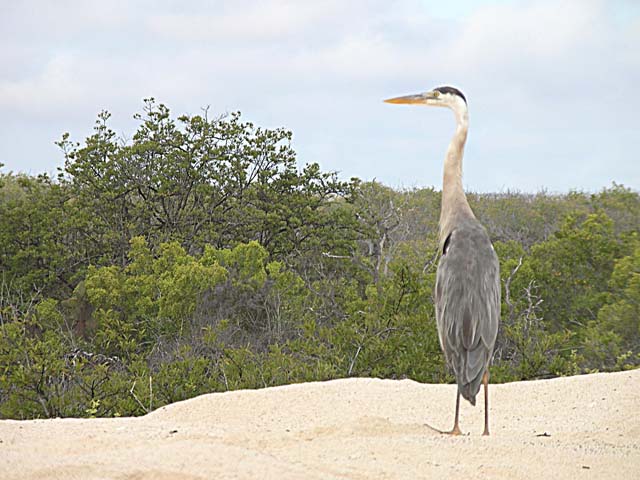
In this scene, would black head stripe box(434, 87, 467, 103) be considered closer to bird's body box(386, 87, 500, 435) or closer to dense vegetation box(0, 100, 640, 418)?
bird's body box(386, 87, 500, 435)

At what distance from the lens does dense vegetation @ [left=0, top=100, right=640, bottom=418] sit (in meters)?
8.44

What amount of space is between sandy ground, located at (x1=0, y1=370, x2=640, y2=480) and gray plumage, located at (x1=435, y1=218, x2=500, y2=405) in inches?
18.3

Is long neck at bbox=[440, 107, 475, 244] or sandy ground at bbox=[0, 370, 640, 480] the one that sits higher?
long neck at bbox=[440, 107, 475, 244]

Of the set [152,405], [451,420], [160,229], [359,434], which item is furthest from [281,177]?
[359,434]

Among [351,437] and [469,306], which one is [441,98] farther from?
[351,437]

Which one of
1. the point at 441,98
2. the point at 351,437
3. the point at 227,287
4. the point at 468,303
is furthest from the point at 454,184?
the point at 227,287

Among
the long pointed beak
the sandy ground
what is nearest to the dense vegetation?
the sandy ground

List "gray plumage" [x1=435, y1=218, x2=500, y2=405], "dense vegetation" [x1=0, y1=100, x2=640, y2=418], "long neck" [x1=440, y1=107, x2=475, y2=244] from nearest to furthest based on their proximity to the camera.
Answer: "gray plumage" [x1=435, y1=218, x2=500, y2=405]
"long neck" [x1=440, y1=107, x2=475, y2=244]
"dense vegetation" [x1=0, y1=100, x2=640, y2=418]

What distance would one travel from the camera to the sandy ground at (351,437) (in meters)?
3.62

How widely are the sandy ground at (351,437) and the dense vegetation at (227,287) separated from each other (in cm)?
187

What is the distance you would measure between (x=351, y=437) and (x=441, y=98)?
265 cm

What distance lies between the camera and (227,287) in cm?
1227

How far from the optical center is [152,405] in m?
7.80

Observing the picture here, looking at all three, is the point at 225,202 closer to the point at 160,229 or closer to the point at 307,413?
the point at 160,229
